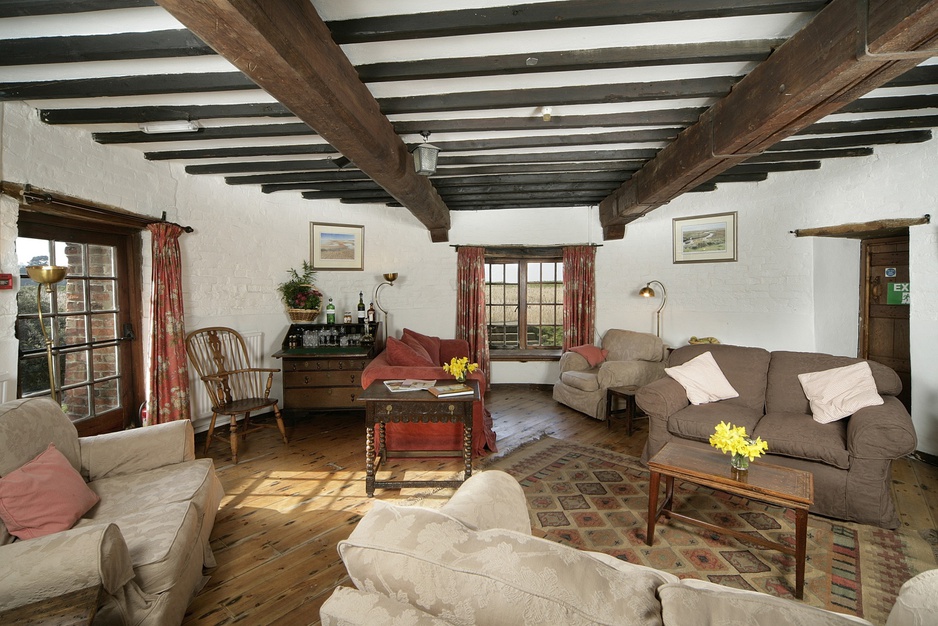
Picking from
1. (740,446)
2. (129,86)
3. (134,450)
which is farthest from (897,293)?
(129,86)

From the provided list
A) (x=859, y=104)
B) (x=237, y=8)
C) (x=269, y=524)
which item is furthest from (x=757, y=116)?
(x=269, y=524)

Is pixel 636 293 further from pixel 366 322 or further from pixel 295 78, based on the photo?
pixel 295 78

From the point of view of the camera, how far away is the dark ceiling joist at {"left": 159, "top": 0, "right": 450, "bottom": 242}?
140 centimetres

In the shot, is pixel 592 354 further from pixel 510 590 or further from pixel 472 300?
pixel 510 590

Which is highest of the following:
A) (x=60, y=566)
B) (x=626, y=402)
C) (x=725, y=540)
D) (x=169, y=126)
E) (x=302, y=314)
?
(x=169, y=126)

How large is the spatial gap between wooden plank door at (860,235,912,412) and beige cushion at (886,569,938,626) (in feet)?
15.5

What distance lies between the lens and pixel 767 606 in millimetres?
737

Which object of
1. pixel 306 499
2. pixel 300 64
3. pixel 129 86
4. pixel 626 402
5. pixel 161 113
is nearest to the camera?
pixel 300 64

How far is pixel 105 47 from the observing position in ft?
6.80

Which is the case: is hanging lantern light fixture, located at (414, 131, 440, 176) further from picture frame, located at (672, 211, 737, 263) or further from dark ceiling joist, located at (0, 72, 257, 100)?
picture frame, located at (672, 211, 737, 263)

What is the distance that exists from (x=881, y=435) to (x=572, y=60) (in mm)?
2784

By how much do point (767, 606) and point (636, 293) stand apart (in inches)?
215

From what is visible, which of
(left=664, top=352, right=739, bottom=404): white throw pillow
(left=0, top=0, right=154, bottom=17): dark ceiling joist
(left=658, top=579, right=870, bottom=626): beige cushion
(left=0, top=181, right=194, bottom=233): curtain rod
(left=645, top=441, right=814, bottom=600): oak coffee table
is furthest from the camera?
(left=664, top=352, right=739, bottom=404): white throw pillow

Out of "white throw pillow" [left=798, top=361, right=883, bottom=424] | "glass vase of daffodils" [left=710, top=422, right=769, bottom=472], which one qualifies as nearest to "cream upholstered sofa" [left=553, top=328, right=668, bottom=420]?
"white throw pillow" [left=798, top=361, right=883, bottom=424]
